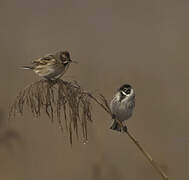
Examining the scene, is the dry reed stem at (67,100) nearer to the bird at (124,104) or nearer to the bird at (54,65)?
the bird at (54,65)

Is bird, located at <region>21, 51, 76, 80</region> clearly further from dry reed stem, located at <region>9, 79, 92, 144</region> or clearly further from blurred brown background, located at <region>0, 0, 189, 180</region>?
blurred brown background, located at <region>0, 0, 189, 180</region>

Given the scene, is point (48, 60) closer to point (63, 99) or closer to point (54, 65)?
point (54, 65)

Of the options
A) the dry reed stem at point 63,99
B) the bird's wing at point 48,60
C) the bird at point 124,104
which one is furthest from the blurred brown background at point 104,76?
the dry reed stem at point 63,99

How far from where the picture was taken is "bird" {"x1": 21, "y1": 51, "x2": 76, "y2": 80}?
116cm

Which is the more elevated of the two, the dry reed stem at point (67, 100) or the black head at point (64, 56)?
the black head at point (64, 56)

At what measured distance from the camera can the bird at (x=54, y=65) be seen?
1.16 meters

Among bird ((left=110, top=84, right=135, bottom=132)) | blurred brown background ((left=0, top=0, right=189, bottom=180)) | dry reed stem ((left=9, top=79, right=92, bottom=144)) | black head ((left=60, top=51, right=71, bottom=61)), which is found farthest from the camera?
blurred brown background ((left=0, top=0, right=189, bottom=180))

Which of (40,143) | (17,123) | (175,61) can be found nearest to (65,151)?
(40,143)

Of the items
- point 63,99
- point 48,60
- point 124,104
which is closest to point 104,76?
point 124,104

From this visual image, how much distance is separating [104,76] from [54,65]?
0.72 meters

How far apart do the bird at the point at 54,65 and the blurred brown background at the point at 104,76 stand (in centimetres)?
64

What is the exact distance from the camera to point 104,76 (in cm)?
190

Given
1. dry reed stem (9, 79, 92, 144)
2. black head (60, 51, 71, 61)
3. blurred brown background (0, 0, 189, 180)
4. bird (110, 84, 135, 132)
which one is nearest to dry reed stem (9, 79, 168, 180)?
dry reed stem (9, 79, 92, 144)

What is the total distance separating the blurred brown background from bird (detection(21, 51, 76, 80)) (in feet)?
2.09
